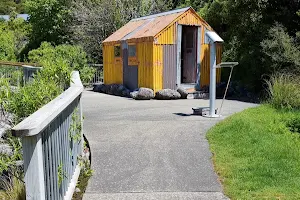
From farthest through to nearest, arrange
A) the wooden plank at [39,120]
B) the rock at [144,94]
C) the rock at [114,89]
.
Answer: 1. the rock at [114,89]
2. the rock at [144,94]
3. the wooden plank at [39,120]

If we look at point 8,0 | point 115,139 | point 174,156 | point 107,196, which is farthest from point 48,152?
point 8,0

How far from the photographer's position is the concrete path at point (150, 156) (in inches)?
173

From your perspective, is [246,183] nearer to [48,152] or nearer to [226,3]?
[48,152]

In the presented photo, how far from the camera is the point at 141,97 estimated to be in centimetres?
1321

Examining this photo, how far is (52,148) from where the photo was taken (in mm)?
3143

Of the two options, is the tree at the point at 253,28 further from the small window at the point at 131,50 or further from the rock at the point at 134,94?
the rock at the point at 134,94

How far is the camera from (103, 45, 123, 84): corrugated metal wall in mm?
15998

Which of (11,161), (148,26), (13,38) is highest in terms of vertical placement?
(13,38)

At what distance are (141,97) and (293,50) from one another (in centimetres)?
555

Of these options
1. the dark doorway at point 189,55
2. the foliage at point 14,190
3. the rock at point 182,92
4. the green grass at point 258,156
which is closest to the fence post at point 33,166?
the foliage at point 14,190

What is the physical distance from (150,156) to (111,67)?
37.5 ft

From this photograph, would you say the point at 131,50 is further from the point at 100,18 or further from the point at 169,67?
the point at 100,18

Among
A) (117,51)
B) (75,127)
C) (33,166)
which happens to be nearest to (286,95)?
(75,127)

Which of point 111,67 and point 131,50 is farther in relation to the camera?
point 111,67
